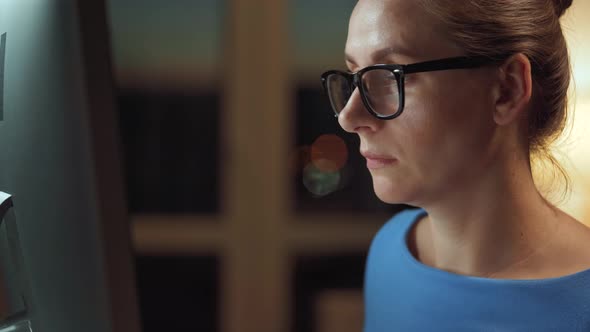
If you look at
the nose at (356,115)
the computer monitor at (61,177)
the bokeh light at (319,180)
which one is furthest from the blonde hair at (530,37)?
the bokeh light at (319,180)

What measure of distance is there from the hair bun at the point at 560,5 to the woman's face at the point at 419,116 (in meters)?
0.16

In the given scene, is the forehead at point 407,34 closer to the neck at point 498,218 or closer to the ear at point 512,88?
the ear at point 512,88

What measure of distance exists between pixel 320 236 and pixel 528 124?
218 cm

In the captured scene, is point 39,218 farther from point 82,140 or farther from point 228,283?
point 228,283

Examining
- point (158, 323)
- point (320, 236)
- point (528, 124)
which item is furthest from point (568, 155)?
point (158, 323)

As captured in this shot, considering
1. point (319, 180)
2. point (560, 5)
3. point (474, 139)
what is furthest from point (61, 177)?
point (319, 180)

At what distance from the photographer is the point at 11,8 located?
0.58 meters

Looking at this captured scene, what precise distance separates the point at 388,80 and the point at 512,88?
15 centimetres

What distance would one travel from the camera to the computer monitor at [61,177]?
53cm

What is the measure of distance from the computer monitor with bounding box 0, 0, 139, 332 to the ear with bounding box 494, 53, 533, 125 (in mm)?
481

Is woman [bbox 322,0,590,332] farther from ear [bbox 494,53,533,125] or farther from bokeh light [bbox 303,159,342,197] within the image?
bokeh light [bbox 303,159,342,197]

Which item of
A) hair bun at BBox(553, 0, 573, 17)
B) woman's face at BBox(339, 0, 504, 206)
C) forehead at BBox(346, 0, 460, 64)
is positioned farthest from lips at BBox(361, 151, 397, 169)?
hair bun at BBox(553, 0, 573, 17)

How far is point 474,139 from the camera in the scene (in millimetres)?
808

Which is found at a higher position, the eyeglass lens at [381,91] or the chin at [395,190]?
the eyeglass lens at [381,91]
